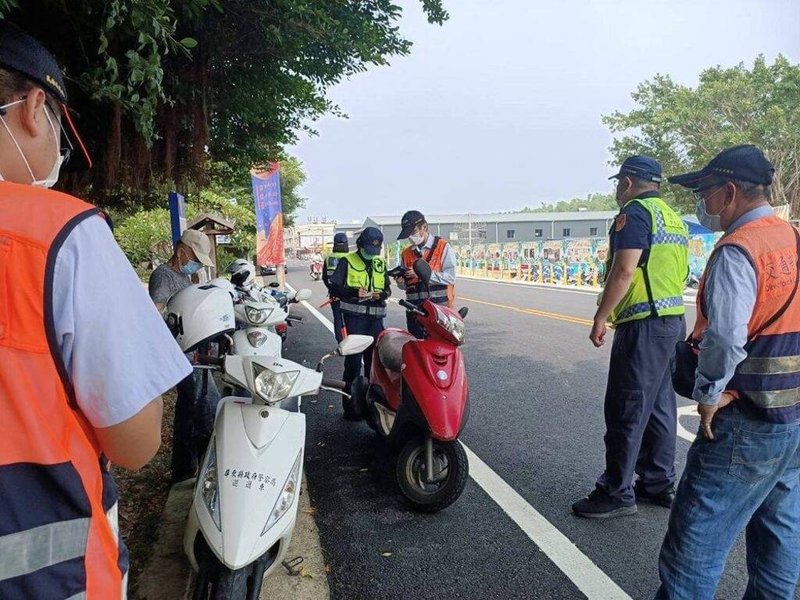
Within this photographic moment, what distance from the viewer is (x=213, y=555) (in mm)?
2219

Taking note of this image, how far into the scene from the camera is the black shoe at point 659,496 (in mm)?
3518

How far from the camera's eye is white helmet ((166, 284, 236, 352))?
268 cm

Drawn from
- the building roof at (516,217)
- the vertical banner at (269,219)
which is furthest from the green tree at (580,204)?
the vertical banner at (269,219)

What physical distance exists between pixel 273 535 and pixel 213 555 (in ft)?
0.87

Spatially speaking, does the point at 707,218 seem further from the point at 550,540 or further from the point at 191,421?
the point at 191,421

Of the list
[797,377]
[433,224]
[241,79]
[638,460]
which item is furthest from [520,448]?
[433,224]

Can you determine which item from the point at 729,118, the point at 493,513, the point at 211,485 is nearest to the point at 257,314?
the point at 211,485

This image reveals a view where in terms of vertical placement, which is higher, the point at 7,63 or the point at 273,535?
the point at 7,63

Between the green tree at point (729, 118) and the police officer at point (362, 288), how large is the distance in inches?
871

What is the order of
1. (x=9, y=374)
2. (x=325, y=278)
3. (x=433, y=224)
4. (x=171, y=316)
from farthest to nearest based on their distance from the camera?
(x=433, y=224), (x=325, y=278), (x=171, y=316), (x=9, y=374)

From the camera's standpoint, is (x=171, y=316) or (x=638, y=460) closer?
(x=171, y=316)

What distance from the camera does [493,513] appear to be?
345cm

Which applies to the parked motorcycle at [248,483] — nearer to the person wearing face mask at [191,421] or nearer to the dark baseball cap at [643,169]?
the person wearing face mask at [191,421]

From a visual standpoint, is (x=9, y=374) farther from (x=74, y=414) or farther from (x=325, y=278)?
(x=325, y=278)
